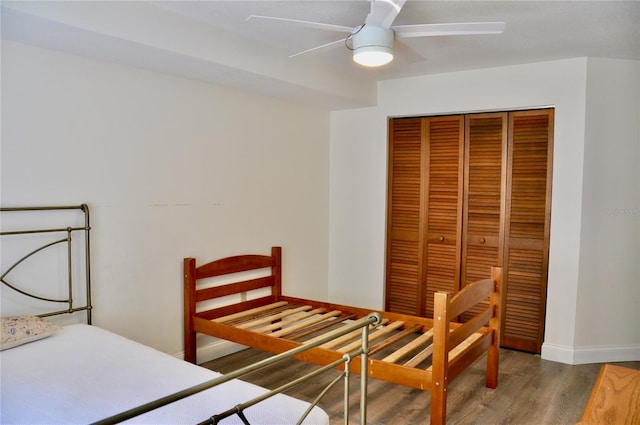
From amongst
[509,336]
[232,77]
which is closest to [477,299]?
[509,336]

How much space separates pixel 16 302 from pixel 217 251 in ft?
4.56

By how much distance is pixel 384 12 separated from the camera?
229cm

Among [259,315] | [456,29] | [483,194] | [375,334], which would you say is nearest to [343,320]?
[375,334]

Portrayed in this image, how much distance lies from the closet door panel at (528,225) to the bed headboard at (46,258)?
3.14m

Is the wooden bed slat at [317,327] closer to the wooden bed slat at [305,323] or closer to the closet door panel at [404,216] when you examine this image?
the wooden bed slat at [305,323]

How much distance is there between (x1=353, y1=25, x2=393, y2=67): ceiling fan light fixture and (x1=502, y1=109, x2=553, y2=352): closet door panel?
1.82 meters

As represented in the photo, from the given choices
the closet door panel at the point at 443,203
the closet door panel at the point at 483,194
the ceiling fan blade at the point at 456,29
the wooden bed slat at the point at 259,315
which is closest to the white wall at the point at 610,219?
the closet door panel at the point at 483,194

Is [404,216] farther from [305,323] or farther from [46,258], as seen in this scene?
[46,258]

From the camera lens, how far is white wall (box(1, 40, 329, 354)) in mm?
2602

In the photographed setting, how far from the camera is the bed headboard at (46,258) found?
2.51 m

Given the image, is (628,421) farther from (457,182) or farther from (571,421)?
(457,182)

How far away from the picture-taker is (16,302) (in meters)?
2.53

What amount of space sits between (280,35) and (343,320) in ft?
6.54

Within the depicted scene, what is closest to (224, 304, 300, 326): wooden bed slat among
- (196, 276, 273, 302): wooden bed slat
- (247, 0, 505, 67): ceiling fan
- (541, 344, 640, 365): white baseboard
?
(196, 276, 273, 302): wooden bed slat
